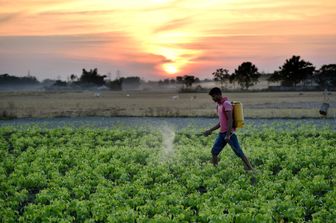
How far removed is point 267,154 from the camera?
15.7 m

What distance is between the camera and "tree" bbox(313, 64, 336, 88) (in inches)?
4033

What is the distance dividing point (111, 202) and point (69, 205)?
0.85 metres

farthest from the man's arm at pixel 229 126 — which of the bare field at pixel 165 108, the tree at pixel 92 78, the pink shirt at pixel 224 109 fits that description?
the tree at pixel 92 78

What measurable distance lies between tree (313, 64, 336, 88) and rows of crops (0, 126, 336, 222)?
285ft

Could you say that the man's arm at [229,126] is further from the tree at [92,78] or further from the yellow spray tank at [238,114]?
the tree at [92,78]

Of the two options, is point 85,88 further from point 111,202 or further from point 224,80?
point 111,202

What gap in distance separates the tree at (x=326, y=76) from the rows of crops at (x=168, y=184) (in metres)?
86.9

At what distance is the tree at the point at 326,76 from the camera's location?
102 meters

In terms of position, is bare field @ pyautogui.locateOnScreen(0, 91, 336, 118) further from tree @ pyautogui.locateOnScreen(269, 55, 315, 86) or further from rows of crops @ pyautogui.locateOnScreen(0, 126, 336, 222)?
tree @ pyautogui.locateOnScreen(269, 55, 315, 86)

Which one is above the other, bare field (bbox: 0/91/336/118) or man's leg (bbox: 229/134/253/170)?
man's leg (bbox: 229/134/253/170)

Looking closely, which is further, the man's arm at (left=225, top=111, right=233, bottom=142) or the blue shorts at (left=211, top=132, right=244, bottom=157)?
the blue shorts at (left=211, top=132, right=244, bottom=157)

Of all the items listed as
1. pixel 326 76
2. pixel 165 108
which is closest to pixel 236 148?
pixel 165 108

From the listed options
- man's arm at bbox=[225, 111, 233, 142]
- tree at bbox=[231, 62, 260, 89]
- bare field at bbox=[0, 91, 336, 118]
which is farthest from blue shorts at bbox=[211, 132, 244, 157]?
tree at bbox=[231, 62, 260, 89]

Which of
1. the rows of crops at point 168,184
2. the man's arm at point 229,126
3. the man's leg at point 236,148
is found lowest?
the rows of crops at point 168,184
